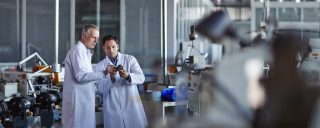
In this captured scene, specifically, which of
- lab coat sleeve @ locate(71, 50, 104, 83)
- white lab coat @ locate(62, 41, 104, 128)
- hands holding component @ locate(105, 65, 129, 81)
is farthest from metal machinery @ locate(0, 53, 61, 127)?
hands holding component @ locate(105, 65, 129, 81)

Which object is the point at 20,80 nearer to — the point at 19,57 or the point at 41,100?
the point at 41,100

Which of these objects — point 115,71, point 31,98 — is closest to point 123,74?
point 115,71

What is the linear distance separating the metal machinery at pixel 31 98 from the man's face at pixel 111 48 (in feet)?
3.64

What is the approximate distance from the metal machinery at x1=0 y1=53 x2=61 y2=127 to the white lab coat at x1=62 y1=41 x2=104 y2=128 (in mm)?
931

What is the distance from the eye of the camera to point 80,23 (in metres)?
7.72

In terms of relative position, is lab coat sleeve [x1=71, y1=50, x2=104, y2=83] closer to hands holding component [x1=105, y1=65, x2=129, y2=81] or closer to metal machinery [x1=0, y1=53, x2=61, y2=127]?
hands holding component [x1=105, y1=65, x2=129, y2=81]

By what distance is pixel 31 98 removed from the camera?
474 centimetres

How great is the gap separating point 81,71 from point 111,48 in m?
0.31

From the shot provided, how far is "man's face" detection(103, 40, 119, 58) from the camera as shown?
11.5 ft

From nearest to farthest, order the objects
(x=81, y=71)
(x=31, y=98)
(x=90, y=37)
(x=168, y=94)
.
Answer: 1. (x=81, y=71)
2. (x=90, y=37)
3. (x=168, y=94)
4. (x=31, y=98)

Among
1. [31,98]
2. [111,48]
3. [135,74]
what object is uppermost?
[111,48]

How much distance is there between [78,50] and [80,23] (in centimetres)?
443

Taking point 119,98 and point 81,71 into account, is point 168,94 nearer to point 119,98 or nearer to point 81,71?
point 119,98

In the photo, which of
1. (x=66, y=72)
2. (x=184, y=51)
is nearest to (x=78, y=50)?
(x=66, y=72)
